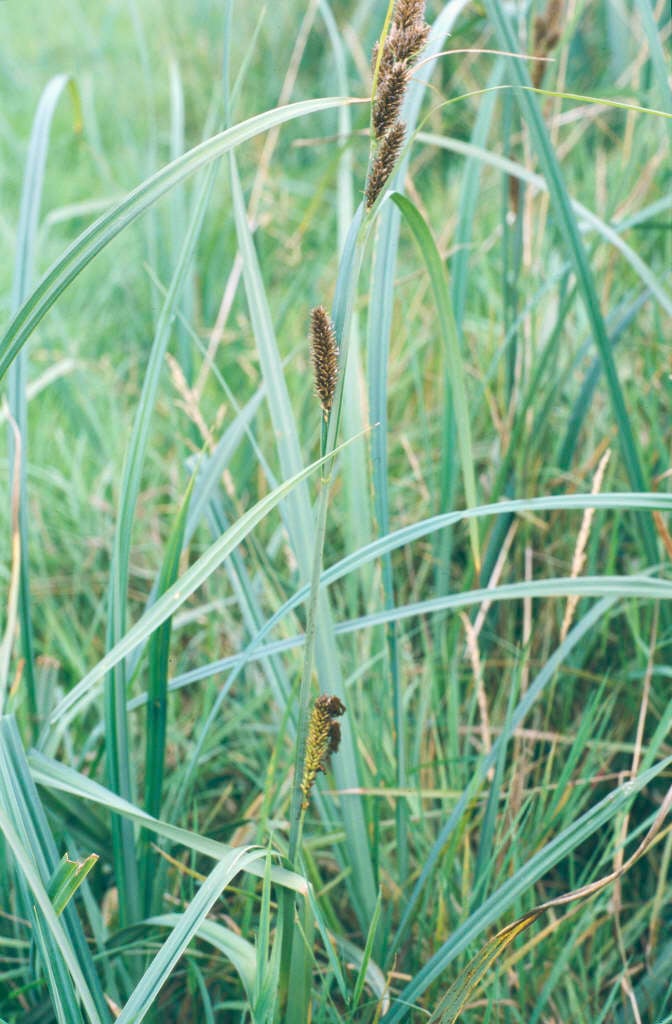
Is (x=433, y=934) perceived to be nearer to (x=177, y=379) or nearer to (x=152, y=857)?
(x=152, y=857)

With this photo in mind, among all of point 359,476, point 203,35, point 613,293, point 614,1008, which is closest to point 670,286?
point 613,293

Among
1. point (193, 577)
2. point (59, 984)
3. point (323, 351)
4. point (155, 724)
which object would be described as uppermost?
point (323, 351)

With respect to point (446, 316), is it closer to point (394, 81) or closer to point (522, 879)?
point (394, 81)

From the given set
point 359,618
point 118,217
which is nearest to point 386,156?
point 118,217

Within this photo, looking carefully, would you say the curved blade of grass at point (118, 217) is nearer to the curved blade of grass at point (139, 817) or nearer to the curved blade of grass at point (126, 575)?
the curved blade of grass at point (126, 575)

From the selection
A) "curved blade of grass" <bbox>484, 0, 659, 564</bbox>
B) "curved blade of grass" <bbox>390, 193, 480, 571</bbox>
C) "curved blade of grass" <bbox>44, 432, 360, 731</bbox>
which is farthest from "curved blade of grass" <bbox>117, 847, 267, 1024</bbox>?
"curved blade of grass" <bbox>484, 0, 659, 564</bbox>

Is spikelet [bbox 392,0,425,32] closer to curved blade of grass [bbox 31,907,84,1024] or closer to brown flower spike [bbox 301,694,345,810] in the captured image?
brown flower spike [bbox 301,694,345,810]
